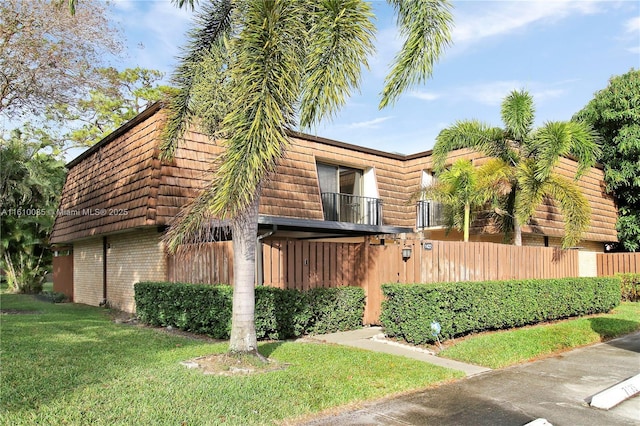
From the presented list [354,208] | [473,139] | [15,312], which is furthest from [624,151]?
[15,312]

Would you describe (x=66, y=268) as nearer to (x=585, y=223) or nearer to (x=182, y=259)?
(x=182, y=259)

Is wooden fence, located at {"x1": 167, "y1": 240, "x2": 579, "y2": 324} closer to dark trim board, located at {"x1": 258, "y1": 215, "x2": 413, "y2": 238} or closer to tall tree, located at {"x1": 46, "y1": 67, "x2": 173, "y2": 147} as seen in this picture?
dark trim board, located at {"x1": 258, "y1": 215, "x2": 413, "y2": 238}

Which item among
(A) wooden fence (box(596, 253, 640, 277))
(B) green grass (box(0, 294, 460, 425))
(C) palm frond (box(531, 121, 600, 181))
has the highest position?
(C) palm frond (box(531, 121, 600, 181))

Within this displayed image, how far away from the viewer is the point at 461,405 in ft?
18.3

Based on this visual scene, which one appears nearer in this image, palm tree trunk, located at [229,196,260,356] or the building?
palm tree trunk, located at [229,196,260,356]

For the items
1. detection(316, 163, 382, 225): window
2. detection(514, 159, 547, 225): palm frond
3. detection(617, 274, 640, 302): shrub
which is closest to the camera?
detection(514, 159, 547, 225): palm frond

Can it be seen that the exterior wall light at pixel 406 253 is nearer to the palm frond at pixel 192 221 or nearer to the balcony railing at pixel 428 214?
the palm frond at pixel 192 221

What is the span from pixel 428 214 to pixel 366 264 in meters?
7.39

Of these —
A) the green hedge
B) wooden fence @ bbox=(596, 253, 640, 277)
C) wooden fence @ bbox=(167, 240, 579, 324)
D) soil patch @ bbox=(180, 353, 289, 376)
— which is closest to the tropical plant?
wooden fence @ bbox=(167, 240, 579, 324)

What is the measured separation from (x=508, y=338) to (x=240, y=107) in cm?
664

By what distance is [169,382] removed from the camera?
5875 millimetres

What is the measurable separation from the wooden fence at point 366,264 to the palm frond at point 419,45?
371cm

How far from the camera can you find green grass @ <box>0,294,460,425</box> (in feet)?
15.9

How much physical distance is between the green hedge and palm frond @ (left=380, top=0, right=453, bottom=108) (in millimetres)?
3848
